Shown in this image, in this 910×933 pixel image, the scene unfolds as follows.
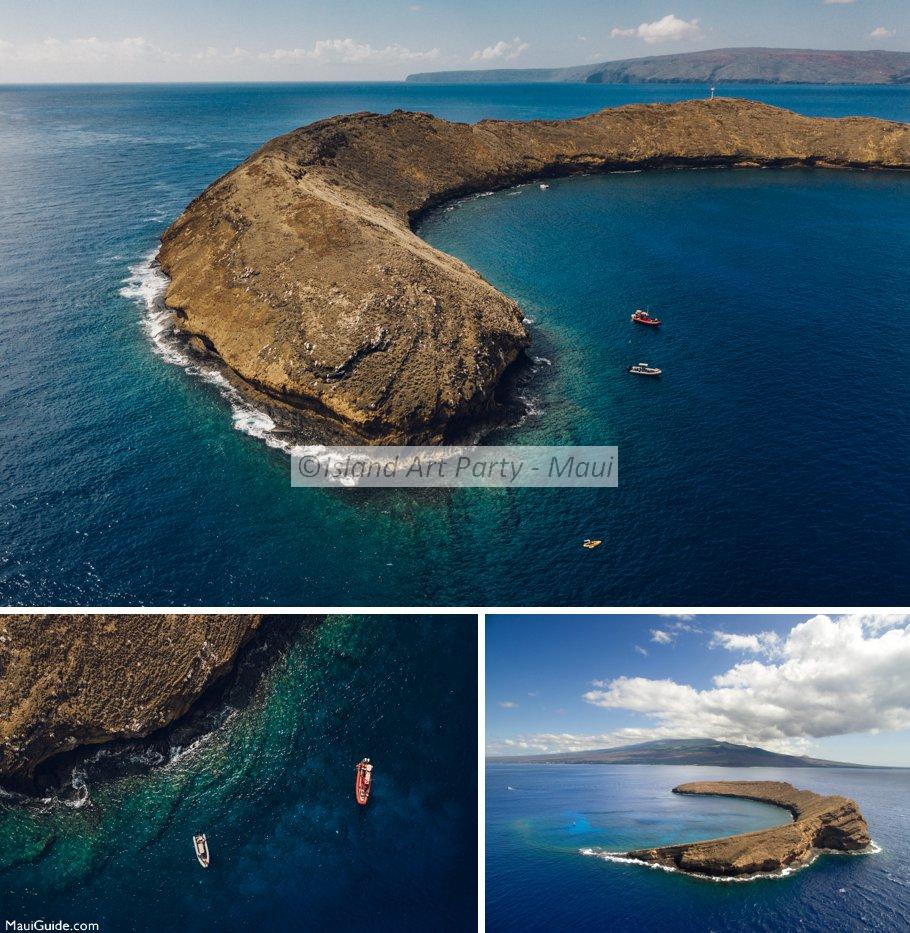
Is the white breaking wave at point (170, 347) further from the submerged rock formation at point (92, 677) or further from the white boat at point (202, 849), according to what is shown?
the white boat at point (202, 849)

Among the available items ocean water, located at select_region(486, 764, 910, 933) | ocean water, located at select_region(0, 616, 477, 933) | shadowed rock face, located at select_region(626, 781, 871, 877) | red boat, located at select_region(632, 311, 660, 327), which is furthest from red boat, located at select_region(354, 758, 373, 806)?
red boat, located at select_region(632, 311, 660, 327)

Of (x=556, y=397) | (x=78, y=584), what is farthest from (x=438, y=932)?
(x=556, y=397)

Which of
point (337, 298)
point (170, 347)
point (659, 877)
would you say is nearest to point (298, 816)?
point (659, 877)

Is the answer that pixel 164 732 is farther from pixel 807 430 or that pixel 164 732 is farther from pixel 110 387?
pixel 807 430

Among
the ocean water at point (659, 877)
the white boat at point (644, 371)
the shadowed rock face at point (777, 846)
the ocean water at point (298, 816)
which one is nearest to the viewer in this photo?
the ocean water at point (298, 816)

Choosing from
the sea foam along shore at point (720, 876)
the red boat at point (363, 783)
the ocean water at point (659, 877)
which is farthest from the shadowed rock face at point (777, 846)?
the red boat at point (363, 783)

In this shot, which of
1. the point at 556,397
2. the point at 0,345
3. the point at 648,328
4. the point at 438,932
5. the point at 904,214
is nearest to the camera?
the point at 438,932

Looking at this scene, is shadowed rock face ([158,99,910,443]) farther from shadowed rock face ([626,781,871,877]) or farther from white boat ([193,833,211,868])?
shadowed rock face ([626,781,871,877])
